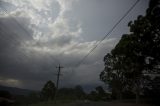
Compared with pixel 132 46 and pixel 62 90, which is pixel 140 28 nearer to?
pixel 132 46

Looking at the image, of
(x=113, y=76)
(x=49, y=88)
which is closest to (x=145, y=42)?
(x=113, y=76)

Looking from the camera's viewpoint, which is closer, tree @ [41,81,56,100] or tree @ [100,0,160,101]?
tree @ [100,0,160,101]

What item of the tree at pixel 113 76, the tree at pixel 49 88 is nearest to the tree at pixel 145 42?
the tree at pixel 113 76

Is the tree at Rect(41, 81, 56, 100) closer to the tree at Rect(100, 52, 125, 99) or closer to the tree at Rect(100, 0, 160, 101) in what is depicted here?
the tree at Rect(100, 52, 125, 99)

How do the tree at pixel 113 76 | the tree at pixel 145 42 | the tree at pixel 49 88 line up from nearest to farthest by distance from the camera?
the tree at pixel 145 42 → the tree at pixel 113 76 → the tree at pixel 49 88

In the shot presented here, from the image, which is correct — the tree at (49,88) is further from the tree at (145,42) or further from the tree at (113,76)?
the tree at (145,42)

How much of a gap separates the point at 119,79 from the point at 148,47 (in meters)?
27.8

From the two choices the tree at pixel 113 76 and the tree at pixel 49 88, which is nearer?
the tree at pixel 113 76

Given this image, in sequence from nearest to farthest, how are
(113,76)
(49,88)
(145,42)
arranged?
(145,42)
(113,76)
(49,88)

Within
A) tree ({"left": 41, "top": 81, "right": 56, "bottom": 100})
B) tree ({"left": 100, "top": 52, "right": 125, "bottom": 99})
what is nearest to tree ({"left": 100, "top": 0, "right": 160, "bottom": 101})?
tree ({"left": 100, "top": 52, "right": 125, "bottom": 99})

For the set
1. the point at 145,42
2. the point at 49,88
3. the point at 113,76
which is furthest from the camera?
the point at 49,88

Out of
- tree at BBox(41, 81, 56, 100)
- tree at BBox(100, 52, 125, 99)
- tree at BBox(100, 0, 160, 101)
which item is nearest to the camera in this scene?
tree at BBox(100, 0, 160, 101)

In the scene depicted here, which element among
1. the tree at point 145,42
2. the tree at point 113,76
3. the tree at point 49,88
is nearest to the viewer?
the tree at point 145,42

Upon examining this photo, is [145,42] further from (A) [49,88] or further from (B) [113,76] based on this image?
(A) [49,88]
